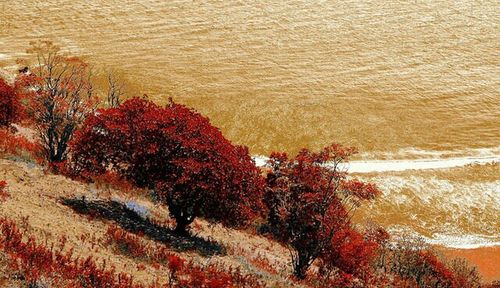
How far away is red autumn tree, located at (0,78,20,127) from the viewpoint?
126 ft

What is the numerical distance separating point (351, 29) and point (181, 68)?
24098mm

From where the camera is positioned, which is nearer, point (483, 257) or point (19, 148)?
point (19, 148)

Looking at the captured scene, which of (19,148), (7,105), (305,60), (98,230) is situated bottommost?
(305,60)

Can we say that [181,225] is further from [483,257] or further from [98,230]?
[483,257]

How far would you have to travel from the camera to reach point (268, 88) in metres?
60.0

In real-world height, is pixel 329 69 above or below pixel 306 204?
below

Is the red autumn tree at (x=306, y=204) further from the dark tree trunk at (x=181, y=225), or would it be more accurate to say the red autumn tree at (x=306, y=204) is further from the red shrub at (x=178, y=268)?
the red shrub at (x=178, y=268)

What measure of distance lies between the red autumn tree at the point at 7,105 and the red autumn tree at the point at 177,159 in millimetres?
13295

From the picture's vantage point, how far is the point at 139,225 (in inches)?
1057

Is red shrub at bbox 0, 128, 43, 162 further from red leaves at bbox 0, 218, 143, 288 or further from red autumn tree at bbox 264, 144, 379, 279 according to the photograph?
red autumn tree at bbox 264, 144, 379, 279

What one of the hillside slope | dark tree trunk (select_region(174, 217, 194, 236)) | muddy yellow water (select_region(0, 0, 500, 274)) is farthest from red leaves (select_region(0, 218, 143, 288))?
muddy yellow water (select_region(0, 0, 500, 274))

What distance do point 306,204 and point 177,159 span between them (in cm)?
738

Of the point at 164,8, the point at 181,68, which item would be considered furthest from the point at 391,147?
the point at 164,8

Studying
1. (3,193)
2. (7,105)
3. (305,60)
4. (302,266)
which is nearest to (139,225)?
(3,193)
